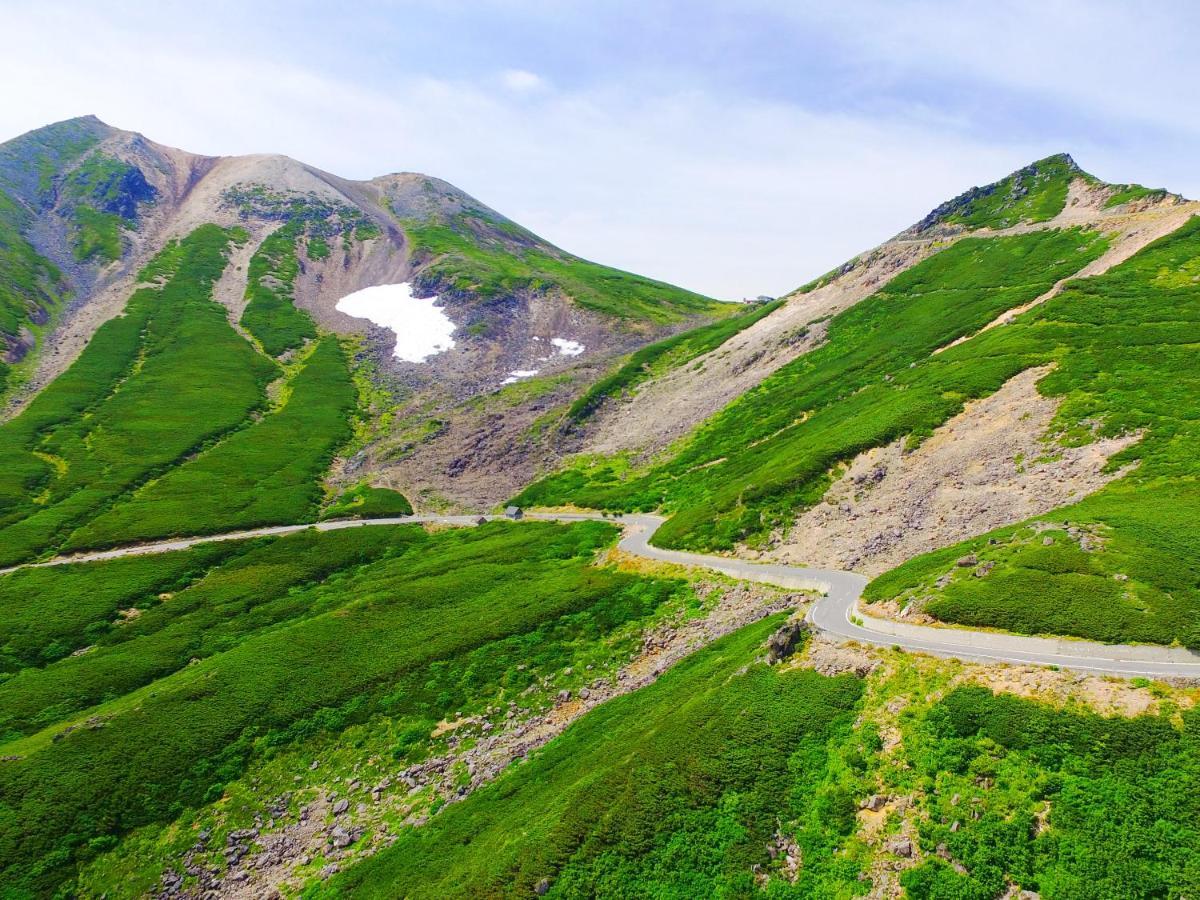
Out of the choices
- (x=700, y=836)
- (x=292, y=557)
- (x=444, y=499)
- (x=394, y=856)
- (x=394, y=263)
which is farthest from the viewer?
(x=394, y=263)

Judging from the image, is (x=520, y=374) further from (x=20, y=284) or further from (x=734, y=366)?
(x=20, y=284)

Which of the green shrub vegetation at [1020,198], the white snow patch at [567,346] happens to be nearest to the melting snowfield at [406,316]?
the white snow patch at [567,346]

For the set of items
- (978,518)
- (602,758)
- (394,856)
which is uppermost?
(978,518)

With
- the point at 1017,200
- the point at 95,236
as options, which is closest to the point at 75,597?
the point at 1017,200

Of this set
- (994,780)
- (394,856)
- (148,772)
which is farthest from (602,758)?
(148,772)

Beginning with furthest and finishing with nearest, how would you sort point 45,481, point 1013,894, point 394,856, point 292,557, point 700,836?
1. point 45,481
2. point 292,557
3. point 394,856
4. point 700,836
5. point 1013,894

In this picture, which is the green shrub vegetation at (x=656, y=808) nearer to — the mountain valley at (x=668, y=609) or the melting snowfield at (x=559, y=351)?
the mountain valley at (x=668, y=609)

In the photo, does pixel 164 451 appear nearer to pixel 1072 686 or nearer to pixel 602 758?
pixel 602 758
